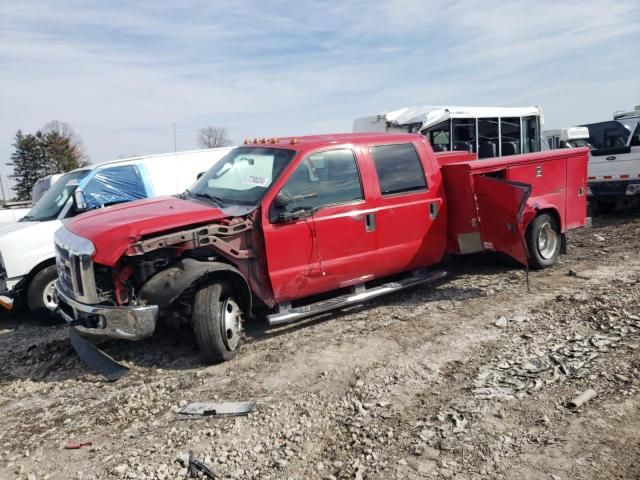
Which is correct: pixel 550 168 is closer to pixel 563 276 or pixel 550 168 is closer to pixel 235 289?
pixel 563 276

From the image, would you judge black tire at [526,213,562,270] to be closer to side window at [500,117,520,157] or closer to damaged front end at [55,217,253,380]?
damaged front end at [55,217,253,380]

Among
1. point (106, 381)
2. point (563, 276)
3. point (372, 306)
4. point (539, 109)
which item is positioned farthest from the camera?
point (539, 109)

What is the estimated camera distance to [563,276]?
22.7 feet

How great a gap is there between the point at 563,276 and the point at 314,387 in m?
4.23

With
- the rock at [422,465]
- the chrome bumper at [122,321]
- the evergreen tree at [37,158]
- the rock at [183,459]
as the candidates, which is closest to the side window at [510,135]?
the chrome bumper at [122,321]

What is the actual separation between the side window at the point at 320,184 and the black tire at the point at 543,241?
2.79m

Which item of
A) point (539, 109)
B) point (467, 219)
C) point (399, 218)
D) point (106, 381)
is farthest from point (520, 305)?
point (539, 109)

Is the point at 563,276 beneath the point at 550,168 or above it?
beneath

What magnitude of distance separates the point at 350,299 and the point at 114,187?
4.44m

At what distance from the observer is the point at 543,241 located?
293 inches

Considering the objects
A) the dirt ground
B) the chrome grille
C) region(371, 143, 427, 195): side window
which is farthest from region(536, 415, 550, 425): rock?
the chrome grille

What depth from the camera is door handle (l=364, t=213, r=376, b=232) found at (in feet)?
18.9

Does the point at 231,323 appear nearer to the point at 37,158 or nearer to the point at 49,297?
the point at 49,297

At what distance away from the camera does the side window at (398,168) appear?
19.6ft
